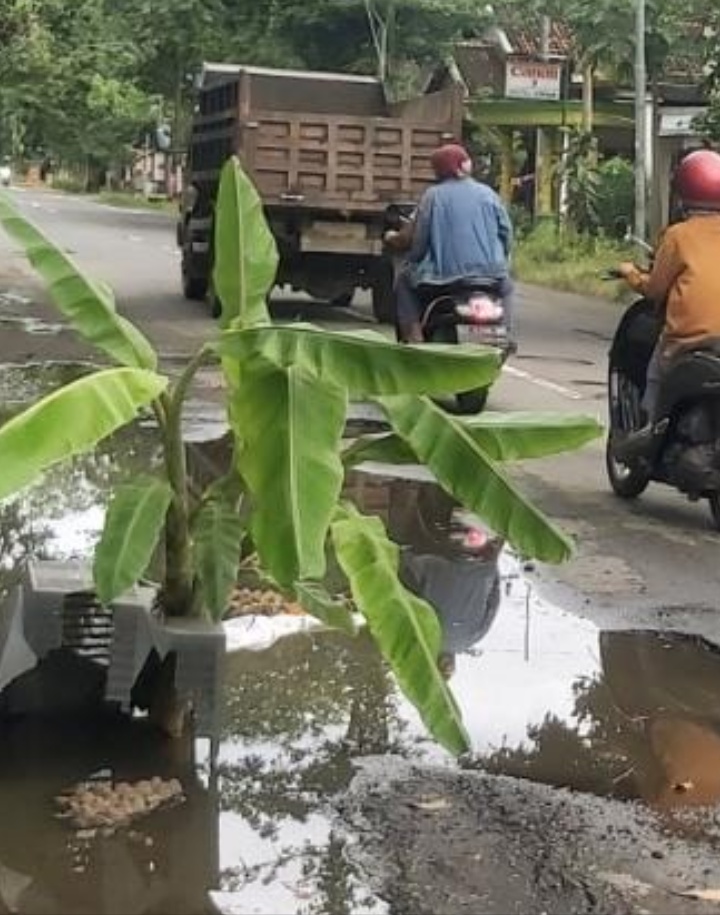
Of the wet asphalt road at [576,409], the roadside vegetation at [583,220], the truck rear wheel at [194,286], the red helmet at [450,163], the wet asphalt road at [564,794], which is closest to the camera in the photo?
the wet asphalt road at [564,794]

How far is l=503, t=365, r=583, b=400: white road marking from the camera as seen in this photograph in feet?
43.5

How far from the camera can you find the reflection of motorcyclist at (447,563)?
6.63m

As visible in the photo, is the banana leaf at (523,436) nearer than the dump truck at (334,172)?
Yes

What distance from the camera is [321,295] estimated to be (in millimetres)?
18641

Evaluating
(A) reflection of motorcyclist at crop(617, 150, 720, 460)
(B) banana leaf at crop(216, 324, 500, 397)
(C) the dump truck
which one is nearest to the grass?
(C) the dump truck

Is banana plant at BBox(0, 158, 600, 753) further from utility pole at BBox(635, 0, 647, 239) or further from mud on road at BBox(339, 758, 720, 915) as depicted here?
utility pole at BBox(635, 0, 647, 239)

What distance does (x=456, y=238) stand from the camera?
37.1 feet

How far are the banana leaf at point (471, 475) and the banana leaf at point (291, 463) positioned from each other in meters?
0.41

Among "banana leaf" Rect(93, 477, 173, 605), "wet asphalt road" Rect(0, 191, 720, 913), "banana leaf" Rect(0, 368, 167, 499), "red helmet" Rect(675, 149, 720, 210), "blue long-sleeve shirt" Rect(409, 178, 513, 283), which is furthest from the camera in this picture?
"blue long-sleeve shirt" Rect(409, 178, 513, 283)

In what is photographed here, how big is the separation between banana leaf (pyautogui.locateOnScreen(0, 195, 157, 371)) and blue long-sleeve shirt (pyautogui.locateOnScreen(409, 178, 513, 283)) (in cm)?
648

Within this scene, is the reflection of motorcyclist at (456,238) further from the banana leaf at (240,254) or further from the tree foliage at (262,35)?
the tree foliage at (262,35)

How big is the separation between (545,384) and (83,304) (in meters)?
9.25

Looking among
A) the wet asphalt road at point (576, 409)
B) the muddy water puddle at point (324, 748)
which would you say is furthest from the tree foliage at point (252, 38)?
the muddy water puddle at point (324, 748)

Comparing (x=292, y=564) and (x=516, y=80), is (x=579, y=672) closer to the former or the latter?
(x=292, y=564)
